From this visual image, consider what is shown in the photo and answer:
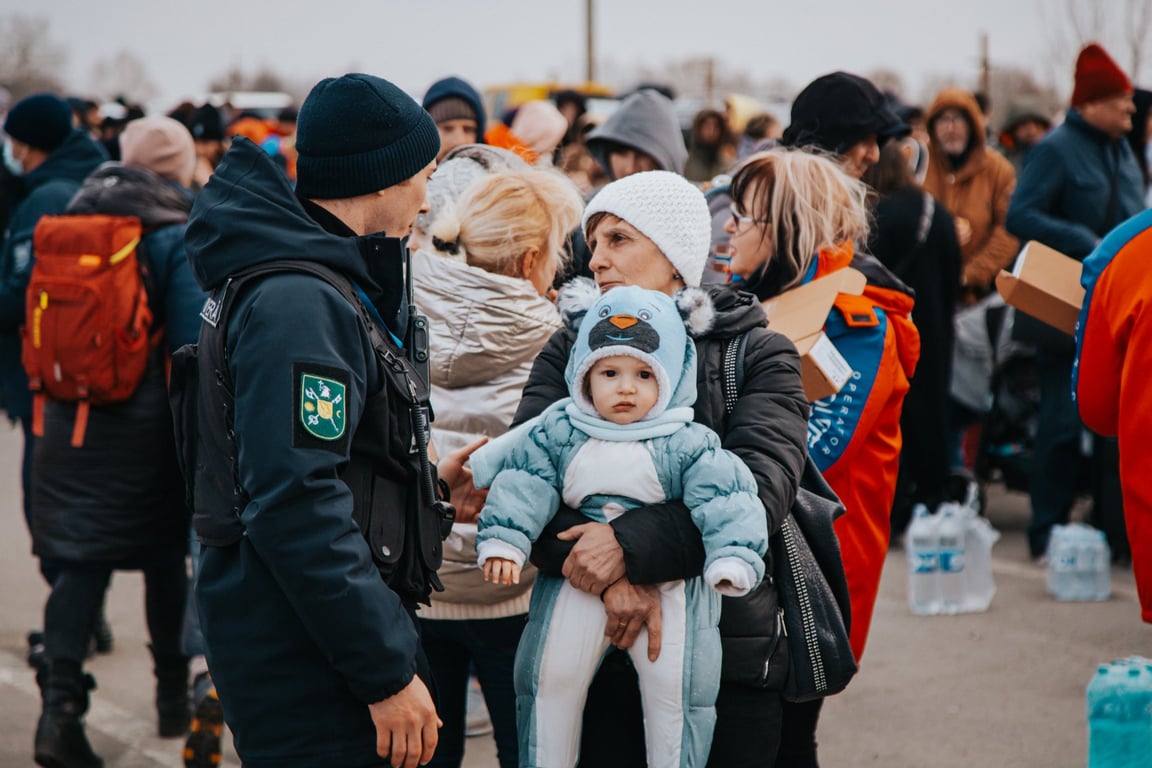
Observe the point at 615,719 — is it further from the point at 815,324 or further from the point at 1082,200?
the point at 1082,200

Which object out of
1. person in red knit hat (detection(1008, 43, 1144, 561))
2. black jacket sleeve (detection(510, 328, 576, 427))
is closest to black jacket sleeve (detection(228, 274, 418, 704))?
black jacket sleeve (detection(510, 328, 576, 427))

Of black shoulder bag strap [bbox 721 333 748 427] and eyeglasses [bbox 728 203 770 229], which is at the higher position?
eyeglasses [bbox 728 203 770 229]

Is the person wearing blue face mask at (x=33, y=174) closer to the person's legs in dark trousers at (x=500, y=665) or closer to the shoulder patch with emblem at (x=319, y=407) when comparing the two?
the person's legs in dark trousers at (x=500, y=665)

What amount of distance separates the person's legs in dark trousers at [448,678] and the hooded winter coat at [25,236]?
9.16 feet

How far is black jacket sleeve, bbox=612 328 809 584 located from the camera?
8.45ft

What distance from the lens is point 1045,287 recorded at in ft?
13.6

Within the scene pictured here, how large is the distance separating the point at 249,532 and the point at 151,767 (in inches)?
105

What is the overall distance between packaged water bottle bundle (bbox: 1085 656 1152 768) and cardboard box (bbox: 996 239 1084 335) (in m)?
1.86

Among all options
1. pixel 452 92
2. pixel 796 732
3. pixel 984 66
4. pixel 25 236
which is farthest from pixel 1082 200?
pixel 984 66

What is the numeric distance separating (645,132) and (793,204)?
2289 mm

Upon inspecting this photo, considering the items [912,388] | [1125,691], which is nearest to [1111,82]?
[912,388]

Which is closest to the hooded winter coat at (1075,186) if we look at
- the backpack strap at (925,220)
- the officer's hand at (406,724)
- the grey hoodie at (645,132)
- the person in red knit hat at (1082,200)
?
the person in red knit hat at (1082,200)

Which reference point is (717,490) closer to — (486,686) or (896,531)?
(486,686)

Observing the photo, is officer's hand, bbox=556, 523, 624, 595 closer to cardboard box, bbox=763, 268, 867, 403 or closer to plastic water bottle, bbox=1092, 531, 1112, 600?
cardboard box, bbox=763, 268, 867, 403
